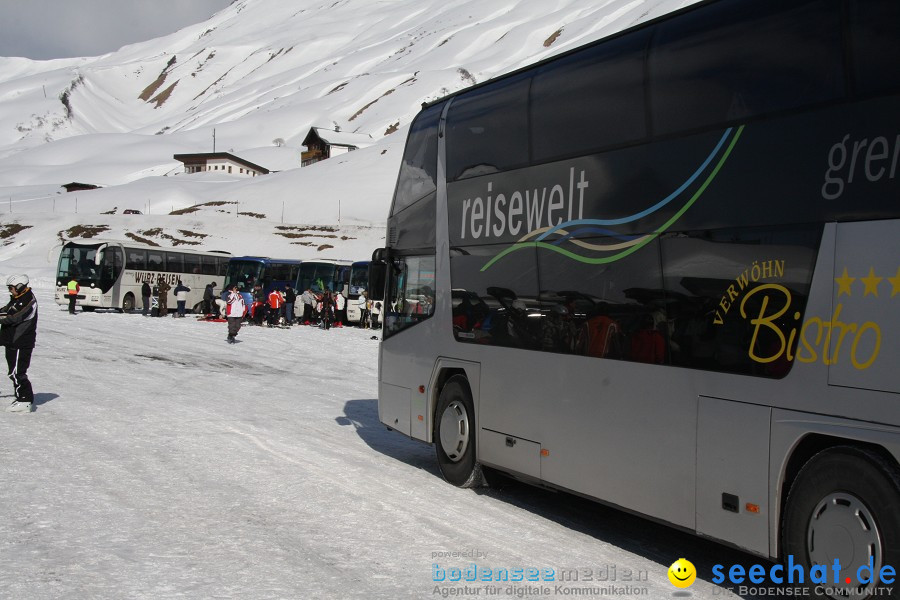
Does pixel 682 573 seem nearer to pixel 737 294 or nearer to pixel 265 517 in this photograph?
pixel 737 294

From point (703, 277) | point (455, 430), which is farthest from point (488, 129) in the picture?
point (703, 277)

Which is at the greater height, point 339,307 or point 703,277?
point 703,277

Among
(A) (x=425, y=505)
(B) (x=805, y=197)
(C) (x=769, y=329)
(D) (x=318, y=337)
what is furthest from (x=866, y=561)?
(D) (x=318, y=337)

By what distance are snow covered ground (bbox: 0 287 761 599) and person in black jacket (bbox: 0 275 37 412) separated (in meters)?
0.52

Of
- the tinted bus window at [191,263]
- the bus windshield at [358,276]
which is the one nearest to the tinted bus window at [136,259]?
the tinted bus window at [191,263]

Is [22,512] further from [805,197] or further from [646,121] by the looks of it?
[805,197]

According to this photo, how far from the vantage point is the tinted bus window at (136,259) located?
3725cm

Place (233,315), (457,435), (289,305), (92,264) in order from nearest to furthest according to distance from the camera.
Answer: (457,435) < (233,315) < (289,305) < (92,264)

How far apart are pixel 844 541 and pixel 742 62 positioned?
2.83 metres

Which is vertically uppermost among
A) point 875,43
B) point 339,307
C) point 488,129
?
point 488,129

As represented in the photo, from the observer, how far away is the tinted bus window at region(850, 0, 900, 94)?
4.30 metres

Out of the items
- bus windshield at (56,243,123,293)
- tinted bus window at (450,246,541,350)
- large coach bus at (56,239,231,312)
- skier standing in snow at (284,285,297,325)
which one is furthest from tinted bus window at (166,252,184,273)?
tinted bus window at (450,246,541,350)

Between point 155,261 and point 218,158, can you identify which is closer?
point 155,261

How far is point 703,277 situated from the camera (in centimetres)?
529
